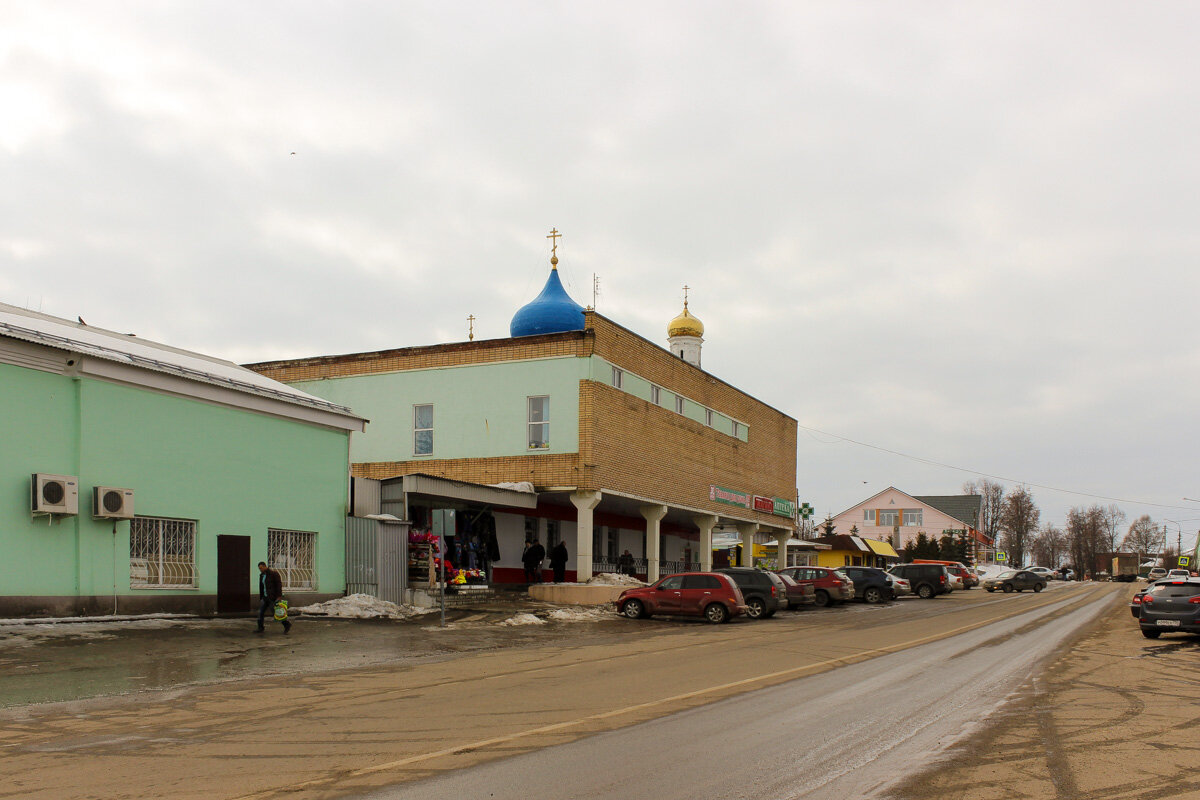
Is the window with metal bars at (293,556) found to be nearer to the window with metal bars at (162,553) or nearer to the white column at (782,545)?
the window with metal bars at (162,553)

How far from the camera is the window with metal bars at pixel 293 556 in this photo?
24250mm

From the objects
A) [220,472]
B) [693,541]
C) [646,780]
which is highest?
[220,472]

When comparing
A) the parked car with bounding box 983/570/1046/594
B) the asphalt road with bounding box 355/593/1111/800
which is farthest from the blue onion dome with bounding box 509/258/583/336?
the parked car with bounding box 983/570/1046/594

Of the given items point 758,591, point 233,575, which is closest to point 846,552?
point 758,591

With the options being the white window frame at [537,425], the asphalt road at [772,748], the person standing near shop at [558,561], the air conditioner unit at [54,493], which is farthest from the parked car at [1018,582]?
the air conditioner unit at [54,493]

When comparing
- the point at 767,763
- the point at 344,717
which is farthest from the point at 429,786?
the point at 344,717

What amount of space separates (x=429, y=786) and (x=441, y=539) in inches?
916

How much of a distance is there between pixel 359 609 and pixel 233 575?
2.98 metres

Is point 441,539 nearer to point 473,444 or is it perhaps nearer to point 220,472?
point 473,444

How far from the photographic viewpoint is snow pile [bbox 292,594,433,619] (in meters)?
23.9

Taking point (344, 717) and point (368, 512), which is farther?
point (368, 512)

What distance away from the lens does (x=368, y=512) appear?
27.4 metres

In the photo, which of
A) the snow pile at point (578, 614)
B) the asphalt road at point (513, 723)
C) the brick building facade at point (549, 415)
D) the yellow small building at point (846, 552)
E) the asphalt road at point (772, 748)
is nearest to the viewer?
the asphalt road at point (772, 748)

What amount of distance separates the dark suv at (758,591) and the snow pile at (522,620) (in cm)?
692
